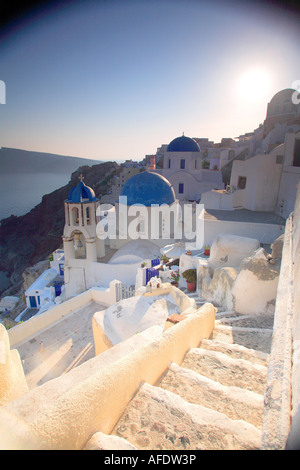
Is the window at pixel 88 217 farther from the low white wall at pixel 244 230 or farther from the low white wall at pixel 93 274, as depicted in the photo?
the low white wall at pixel 244 230

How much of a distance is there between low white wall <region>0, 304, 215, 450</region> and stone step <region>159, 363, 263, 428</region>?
152mm

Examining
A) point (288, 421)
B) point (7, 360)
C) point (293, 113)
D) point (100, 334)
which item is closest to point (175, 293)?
point (100, 334)

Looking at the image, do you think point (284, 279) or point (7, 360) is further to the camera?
point (284, 279)

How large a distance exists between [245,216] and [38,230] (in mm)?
42572

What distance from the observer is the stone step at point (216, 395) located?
6.25ft

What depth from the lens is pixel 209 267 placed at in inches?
291

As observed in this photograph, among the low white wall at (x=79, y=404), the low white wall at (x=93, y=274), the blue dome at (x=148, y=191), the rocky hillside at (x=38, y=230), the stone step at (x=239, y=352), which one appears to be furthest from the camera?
the rocky hillside at (x=38, y=230)

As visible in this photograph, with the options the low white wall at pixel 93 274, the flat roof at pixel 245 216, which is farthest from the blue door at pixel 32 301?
the flat roof at pixel 245 216

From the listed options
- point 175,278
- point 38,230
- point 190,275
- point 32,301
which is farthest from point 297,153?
point 38,230

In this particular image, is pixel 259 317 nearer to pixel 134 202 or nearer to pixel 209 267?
pixel 209 267

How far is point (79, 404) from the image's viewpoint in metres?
1.48

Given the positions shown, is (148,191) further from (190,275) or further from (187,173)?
(187,173)

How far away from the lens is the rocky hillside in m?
40.7
